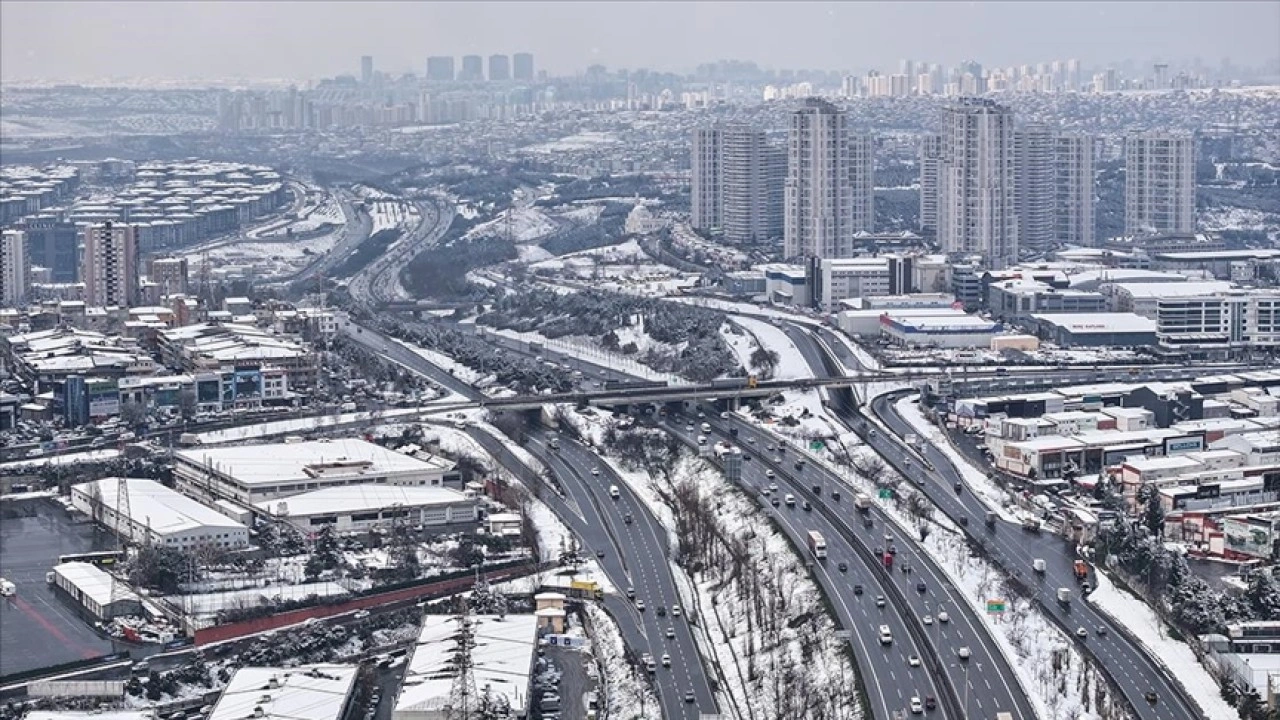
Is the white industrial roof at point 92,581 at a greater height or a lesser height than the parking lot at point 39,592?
greater

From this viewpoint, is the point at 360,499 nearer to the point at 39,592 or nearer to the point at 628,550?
the point at 628,550

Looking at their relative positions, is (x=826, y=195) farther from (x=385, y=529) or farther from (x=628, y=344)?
(x=385, y=529)

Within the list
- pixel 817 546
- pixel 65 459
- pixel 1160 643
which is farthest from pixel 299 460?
pixel 1160 643

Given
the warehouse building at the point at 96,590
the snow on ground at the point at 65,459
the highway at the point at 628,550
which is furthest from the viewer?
the snow on ground at the point at 65,459

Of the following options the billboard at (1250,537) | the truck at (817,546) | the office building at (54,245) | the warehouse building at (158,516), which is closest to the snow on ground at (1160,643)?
the billboard at (1250,537)

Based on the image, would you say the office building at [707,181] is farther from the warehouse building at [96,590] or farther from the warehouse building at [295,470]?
the warehouse building at [96,590]

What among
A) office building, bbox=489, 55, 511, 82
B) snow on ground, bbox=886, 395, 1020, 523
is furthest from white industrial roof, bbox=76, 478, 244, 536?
office building, bbox=489, 55, 511, 82
